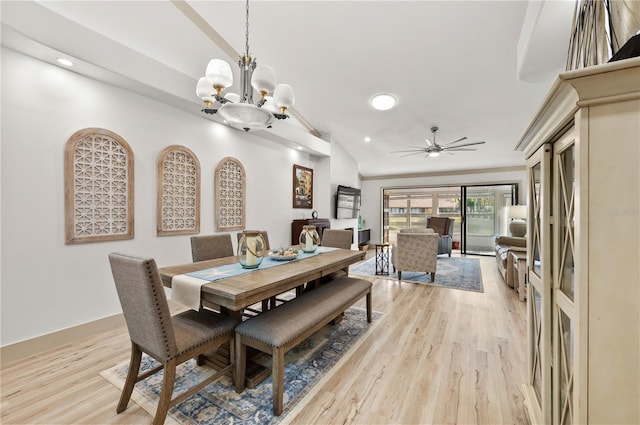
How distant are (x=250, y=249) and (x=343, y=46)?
8.26 feet

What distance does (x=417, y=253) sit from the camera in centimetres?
443

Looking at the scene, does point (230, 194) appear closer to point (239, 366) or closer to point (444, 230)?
point (239, 366)

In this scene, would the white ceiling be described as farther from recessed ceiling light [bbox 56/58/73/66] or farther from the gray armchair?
the gray armchair

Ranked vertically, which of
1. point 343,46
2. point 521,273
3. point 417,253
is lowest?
point 521,273

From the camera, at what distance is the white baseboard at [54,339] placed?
6.93ft

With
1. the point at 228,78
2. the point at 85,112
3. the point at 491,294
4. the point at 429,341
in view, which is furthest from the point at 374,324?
the point at 85,112

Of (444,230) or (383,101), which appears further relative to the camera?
(444,230)

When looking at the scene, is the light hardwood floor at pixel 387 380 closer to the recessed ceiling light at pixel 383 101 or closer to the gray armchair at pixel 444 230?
the recessed ceiling light at pixel 383 101

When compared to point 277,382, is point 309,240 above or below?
above

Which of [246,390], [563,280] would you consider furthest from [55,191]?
[563,280]

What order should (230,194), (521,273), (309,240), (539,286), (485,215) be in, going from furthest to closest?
(485,215), (230,194), (521,273), (309,240), (539,286)

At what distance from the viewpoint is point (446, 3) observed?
7.66 ft

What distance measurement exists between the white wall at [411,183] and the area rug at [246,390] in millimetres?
6378

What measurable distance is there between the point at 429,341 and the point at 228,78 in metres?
2.82
